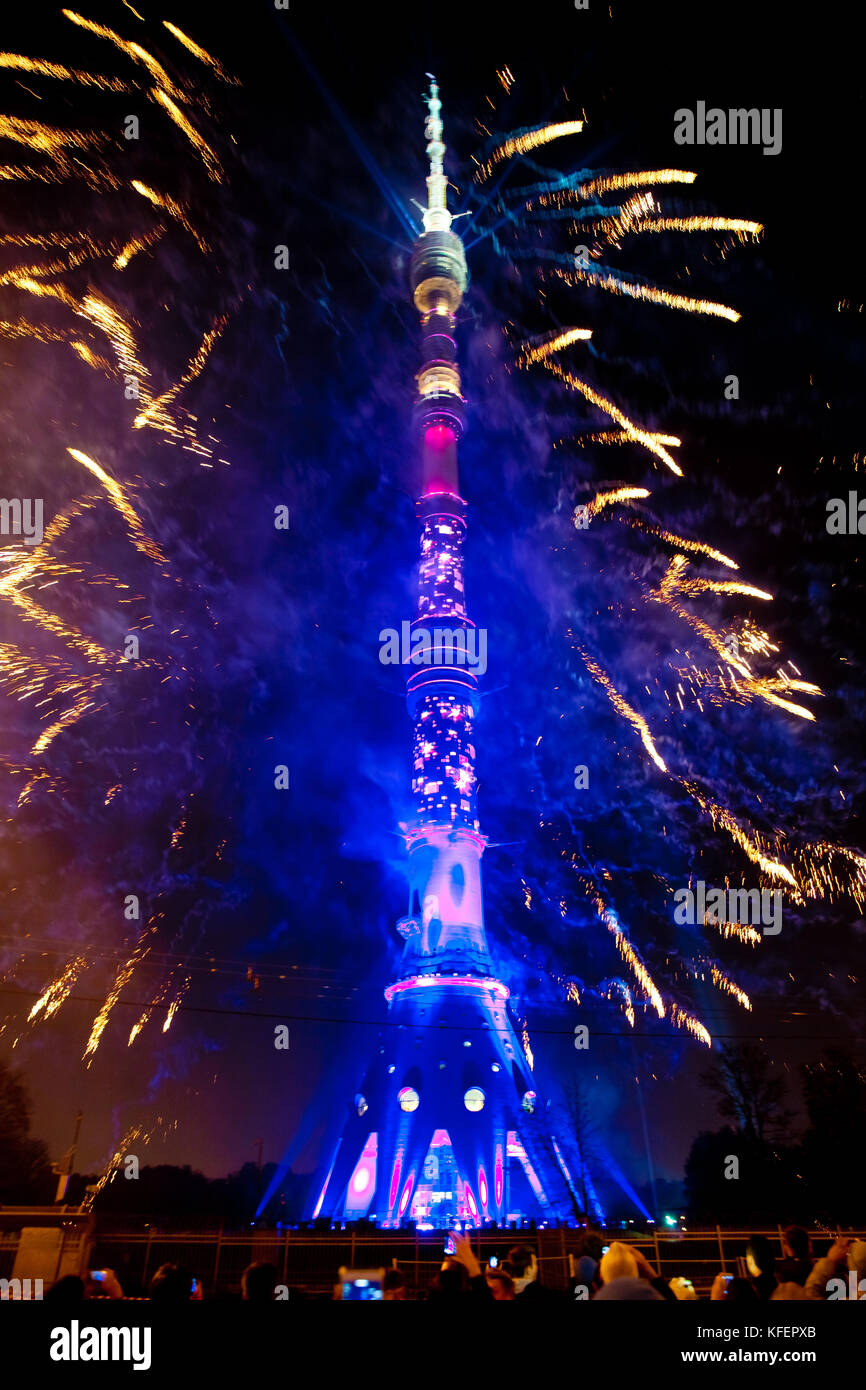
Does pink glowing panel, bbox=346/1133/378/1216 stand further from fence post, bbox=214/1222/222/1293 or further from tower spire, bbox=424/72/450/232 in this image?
tower spire, bbox=424/72/450/232

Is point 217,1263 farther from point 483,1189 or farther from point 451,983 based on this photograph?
point 451,983

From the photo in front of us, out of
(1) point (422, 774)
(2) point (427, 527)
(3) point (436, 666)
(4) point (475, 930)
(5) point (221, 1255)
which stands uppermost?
(2) point (427, 527)

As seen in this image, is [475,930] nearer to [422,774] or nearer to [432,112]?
[422,774]

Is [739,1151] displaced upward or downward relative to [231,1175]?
upward

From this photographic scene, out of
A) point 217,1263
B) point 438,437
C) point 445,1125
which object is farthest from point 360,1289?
point 438,437

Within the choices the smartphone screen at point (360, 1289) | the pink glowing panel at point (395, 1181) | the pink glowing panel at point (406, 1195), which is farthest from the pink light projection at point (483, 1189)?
the smartphone screen at point (360, 1289)
